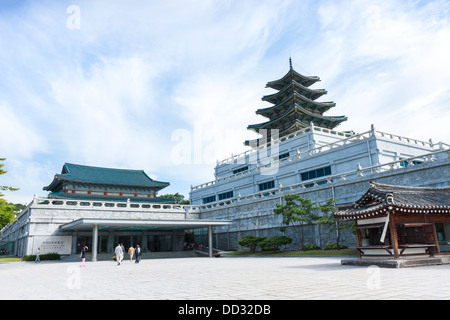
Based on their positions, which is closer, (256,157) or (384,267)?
(384,267)

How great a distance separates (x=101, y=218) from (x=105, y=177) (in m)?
24.8

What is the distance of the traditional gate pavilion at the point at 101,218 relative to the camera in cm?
3566

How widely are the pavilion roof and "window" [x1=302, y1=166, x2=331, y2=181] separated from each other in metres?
17.7

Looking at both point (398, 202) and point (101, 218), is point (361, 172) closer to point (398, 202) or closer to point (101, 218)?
point (398, 202)

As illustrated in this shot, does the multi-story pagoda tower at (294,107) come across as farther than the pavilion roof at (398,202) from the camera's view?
Yes

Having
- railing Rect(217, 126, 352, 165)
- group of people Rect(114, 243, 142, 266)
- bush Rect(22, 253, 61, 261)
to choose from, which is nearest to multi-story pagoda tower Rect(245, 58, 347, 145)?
railing Rect(217, 126, 352, 165)

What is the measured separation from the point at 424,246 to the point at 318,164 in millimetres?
21294

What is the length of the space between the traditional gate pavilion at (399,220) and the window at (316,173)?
1814 cm

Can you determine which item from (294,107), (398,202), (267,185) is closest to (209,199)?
(267,185)

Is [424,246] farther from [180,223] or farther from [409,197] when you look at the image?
[180,223]

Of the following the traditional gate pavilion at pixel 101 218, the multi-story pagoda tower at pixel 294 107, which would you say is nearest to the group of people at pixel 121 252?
the traditional gate pavilion at pixel 101 218

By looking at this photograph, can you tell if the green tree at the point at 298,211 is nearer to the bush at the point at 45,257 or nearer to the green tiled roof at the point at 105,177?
the bush at the point at 45,257
